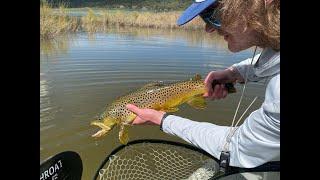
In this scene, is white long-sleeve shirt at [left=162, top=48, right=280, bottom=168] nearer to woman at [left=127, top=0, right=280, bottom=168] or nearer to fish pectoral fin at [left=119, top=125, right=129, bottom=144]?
woman at [left=127, top=0, right=280, bottom=168]

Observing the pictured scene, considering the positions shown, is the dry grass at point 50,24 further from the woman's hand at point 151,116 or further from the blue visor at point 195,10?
the blue visor at point 195,10

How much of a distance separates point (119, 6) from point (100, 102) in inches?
698

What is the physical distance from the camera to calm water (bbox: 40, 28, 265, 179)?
14.4 feet

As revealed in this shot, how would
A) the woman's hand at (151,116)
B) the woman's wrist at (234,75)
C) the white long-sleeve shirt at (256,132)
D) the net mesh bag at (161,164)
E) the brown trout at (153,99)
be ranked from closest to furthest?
the white long-sleeve shirt at (256,132) < the woman's hand at (151,116) < the net mesh bag at (161,164) < the woman's wrist at (234,75) < the brown trout at (153,99)

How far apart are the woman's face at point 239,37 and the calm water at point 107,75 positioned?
2006mm

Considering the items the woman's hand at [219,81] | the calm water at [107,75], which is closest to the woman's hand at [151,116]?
the woman's hand at [219,81]

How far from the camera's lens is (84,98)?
5.77 m

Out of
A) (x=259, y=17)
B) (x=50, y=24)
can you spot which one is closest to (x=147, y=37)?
(x=50, y=24)

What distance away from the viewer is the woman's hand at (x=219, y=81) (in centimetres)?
240

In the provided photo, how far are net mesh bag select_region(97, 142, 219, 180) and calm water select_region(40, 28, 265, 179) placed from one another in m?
1.07

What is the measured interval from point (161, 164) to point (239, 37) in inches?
39.8

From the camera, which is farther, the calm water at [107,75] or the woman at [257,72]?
the calm water at [107,75]
